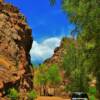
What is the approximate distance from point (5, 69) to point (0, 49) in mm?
3419

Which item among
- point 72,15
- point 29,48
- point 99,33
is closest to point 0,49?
point 29,48

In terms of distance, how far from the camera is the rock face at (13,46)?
4888 cm

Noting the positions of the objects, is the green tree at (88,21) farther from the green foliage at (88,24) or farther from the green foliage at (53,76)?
the green foliage at (53,76)

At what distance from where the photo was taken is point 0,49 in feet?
167

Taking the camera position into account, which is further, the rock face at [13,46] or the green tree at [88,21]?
the rock face at [13,46]

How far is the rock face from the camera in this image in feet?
160

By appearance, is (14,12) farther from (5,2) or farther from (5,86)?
(5,86)

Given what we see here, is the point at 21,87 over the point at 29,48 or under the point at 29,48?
under

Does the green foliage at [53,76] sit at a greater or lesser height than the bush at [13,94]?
greater

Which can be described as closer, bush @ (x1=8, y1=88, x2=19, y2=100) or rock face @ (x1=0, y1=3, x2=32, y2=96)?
bush @ (x1=8, y1=88, x2=19, y2=100)

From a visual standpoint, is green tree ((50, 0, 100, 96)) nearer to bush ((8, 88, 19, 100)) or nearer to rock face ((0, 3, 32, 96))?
bush ((8, 88, 19, 100))

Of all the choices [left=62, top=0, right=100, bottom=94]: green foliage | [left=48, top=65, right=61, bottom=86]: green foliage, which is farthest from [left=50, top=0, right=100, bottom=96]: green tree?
[left=48, top=65, right=61, bottom=86]: green foliage

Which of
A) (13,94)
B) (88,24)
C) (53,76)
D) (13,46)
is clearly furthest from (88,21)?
(53,76)

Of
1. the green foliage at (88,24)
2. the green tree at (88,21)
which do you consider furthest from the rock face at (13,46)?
the green tree at (88,21)
